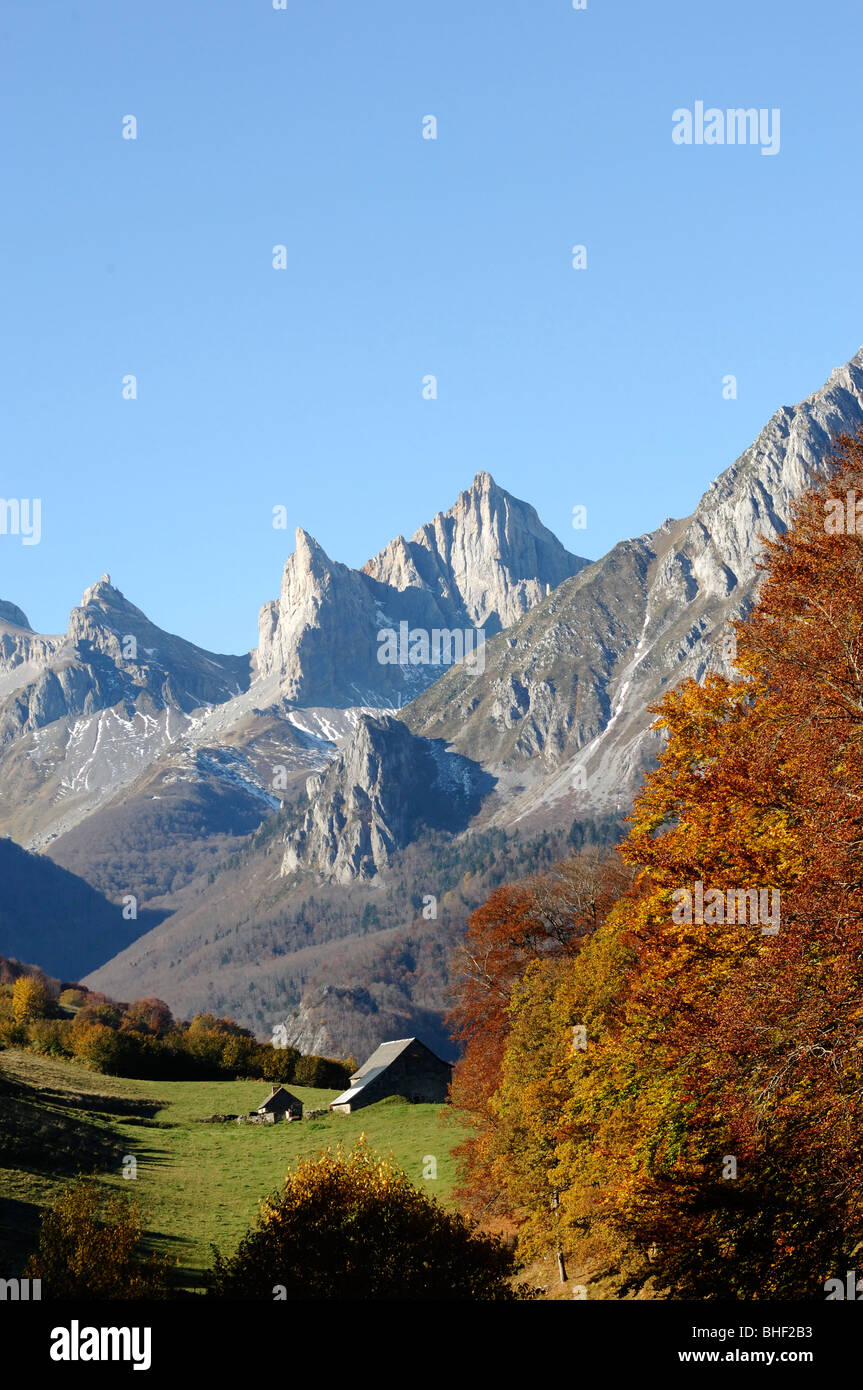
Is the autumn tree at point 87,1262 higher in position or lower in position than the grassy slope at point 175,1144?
higher

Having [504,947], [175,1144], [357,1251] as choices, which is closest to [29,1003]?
[175,1144]

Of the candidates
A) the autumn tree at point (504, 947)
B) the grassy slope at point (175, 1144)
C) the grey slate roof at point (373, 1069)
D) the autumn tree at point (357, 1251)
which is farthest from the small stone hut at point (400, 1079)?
the autumn tree at point (357, 1251)

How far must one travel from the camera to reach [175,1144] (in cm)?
7438

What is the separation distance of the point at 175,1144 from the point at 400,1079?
31925 millimetres

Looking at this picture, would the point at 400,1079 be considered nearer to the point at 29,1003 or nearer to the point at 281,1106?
the point at 281,1106

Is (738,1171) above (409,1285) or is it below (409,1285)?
above

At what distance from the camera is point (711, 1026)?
29953 millimetres

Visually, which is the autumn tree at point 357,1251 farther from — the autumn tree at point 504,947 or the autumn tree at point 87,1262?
the autumn tree at point 504,947

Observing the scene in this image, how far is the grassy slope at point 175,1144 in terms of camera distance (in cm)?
4969

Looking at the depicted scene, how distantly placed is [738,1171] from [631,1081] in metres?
5.79

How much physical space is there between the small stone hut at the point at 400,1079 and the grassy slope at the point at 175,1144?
252cm
